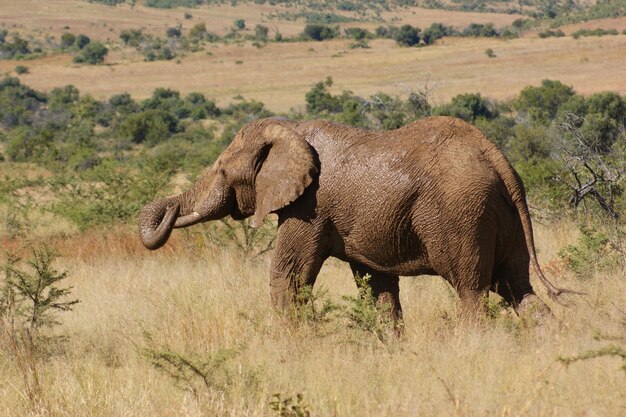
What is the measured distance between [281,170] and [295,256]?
585 millimetres

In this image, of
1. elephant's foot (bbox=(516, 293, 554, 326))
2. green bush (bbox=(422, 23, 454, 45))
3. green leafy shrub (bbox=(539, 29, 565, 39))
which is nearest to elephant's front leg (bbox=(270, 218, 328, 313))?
elephant's foot (bbox=(516, 293, 554, 326))

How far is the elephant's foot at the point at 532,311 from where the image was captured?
6.78 meters

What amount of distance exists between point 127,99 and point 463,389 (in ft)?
151

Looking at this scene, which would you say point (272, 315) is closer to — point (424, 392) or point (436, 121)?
point (436, 121)

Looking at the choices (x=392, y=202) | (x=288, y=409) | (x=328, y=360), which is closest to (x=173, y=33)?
(x=392, y=202)

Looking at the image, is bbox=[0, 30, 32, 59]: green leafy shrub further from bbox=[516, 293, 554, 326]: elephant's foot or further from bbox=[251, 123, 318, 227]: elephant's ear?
bbox=[516, 293, 554, 326]: elephant's foot

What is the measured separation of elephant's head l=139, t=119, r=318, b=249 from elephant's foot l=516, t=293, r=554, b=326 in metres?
1.61

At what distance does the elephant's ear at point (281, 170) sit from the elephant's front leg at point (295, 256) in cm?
19

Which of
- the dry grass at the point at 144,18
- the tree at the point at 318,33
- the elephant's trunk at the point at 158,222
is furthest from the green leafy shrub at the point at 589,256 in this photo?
the dry grass at the point at 144,18

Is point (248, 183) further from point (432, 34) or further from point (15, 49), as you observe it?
point (15, 49)

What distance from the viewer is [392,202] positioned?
6.86 m

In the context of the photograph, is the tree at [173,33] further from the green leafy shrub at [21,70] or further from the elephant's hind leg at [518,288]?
the elephant's hind leg at [518,288]

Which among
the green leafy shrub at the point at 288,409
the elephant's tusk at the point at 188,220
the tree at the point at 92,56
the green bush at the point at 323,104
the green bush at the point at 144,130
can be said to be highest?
the elephant's tusk at the point at 188,220

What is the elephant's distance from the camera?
6.71m
